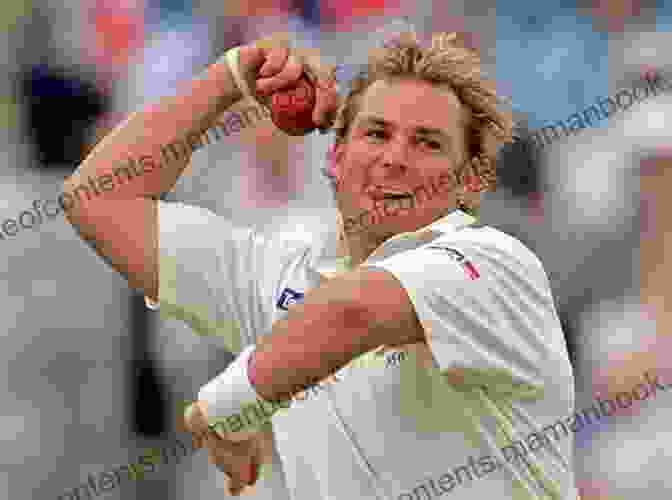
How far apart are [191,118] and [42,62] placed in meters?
2.45

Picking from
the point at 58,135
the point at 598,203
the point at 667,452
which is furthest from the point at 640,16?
the point at 58,135

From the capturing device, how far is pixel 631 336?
460 centimetres

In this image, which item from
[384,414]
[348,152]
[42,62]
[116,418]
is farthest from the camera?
[42,62]

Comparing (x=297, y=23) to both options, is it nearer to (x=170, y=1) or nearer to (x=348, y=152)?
(x=170, y=1)

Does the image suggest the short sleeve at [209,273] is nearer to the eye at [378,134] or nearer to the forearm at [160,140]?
the forearm at [160,140]

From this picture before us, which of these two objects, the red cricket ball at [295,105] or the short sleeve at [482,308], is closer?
the short sleeve at [482,308]

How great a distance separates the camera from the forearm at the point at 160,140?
8.04 ft

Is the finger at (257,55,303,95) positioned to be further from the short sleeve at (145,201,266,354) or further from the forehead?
the short sleeve at (145,201,266,354)

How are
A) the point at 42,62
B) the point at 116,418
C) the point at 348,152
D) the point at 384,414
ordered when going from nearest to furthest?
1. the point at 384,414
2. the point at 348,152
3. the point at 116,418
4. the point at 42,62

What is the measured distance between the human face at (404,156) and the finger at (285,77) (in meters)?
0.13

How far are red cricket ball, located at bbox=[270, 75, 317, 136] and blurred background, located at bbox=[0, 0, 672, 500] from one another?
1997 millimetres

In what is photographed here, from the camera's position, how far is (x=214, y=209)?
15.4 feet

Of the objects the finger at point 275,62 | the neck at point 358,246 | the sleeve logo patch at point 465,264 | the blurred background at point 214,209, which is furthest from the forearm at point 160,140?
the blurred background at point 214,209

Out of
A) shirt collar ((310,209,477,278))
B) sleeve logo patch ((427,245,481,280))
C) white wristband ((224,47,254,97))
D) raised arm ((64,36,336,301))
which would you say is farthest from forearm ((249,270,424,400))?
white wristband ((224,47,254,97))
